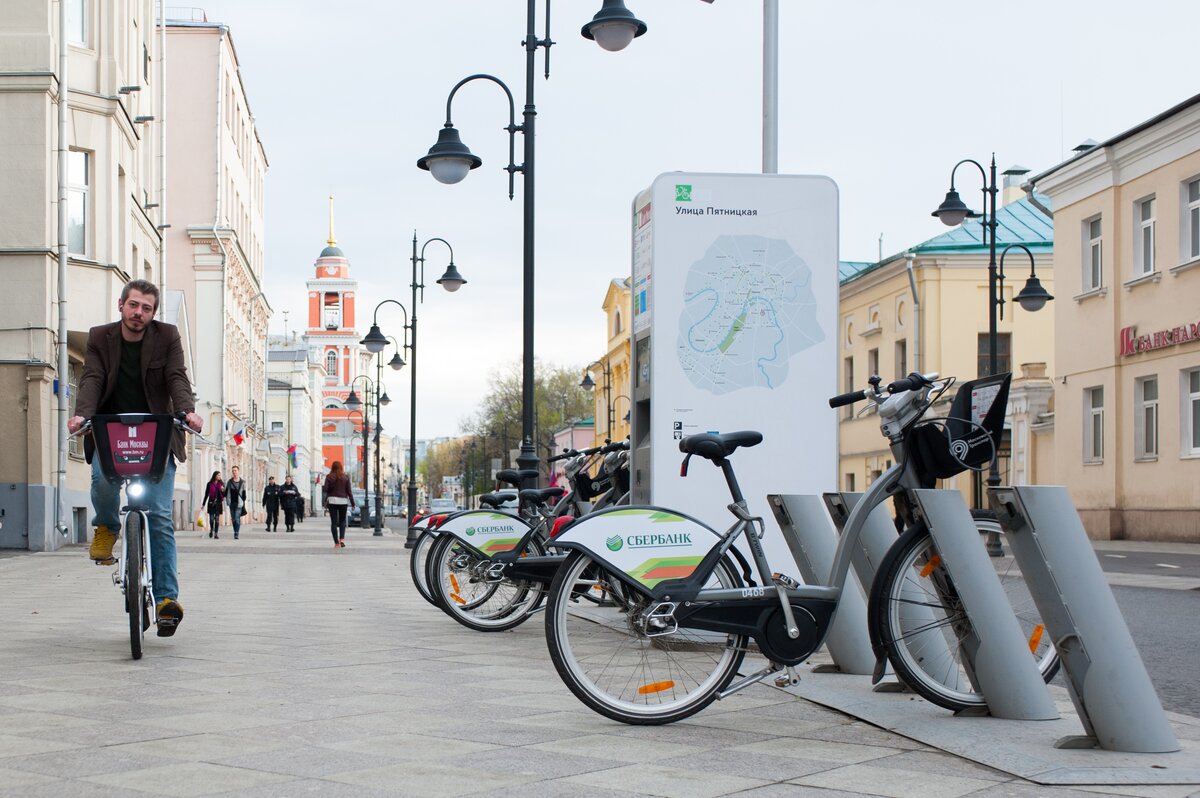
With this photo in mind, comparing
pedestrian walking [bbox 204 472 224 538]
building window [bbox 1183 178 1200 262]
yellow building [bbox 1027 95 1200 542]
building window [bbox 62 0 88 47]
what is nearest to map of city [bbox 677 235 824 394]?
building window [bbox 62 0 88 47]

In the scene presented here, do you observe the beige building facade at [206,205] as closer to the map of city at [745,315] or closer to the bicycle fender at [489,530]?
the bicycle fender at [489,530]

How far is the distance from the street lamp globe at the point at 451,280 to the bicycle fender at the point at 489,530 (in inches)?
814

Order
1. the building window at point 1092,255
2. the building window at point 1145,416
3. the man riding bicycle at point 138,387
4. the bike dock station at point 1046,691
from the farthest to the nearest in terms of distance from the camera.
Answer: the building window at point 1092,255
the building window at point 1145,416
the man riding bicycle at point 138,387
the bike dock station at point 1046,691

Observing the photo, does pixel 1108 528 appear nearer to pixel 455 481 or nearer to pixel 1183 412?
pixel 1183 412

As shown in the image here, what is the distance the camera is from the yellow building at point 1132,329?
94.4ft

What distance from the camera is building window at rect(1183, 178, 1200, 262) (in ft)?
94.7

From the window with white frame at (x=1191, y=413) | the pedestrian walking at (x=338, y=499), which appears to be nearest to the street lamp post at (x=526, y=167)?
the pedestrian walking at (x=338, y=499)

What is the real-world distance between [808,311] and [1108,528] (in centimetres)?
2402

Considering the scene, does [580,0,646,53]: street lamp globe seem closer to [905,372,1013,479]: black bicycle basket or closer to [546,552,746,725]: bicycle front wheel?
[905,372,1013,479]: black bicycle basket

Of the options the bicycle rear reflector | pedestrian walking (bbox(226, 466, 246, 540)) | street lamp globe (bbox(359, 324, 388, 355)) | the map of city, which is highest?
street lamp globe (bbox(359, 324, 388, 355))

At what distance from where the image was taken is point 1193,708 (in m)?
6.71

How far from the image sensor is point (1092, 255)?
33.5 metres

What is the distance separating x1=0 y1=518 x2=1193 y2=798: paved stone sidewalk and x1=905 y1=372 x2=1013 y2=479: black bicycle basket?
1.11 meters

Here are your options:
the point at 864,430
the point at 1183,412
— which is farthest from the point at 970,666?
the point at 864,430
